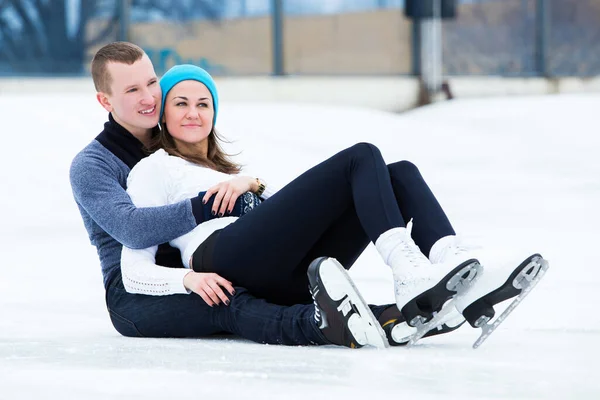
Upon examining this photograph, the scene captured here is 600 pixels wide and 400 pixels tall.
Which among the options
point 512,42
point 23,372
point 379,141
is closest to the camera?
point 23,372

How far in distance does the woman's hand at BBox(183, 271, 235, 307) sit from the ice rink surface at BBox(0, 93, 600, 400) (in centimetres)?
12

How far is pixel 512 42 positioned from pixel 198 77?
8253mm

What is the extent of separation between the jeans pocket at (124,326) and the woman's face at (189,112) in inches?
19.9

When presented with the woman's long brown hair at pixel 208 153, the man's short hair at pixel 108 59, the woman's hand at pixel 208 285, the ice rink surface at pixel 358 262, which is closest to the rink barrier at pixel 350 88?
the ice rink surface at pixel 358 262

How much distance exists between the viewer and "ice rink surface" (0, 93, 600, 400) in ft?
6.54

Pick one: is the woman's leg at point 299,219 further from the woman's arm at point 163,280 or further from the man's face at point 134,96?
the man's face at point 134,96

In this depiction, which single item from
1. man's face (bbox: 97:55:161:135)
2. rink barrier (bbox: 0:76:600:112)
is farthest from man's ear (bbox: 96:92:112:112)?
rink barrier (bbox: 0:76:600:112)

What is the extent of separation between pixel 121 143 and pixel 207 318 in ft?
1.83

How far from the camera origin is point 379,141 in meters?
7.70

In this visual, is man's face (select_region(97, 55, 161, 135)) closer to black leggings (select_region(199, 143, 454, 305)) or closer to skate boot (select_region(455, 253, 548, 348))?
black leggings (select_region(199, 143, 454, 305))

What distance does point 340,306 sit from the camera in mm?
2264

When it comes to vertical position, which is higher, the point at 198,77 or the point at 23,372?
the point at 198,77

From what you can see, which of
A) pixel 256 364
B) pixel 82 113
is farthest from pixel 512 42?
pixel 256 364

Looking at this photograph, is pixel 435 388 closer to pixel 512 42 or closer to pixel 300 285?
pixel 300 285
